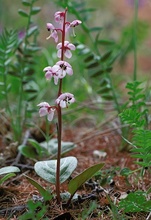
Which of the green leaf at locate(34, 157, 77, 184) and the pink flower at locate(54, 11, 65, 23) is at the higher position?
the pink flower at locate(54, 11, 65, 23)

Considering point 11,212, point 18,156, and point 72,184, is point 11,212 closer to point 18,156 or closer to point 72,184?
point 72,184

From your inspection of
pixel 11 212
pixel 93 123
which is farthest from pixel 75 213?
pixel 93 123

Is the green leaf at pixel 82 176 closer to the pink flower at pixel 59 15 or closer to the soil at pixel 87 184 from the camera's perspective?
the soil at pixel 87 184

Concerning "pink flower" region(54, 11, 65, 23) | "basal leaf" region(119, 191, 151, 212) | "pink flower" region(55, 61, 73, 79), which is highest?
"pink flower" region(54, 11, 65, 23)

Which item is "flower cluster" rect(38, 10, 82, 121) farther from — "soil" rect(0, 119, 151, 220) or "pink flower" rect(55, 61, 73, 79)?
"soil" rect(0, 119, 151, 220)

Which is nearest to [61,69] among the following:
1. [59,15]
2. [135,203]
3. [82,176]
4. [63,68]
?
[63,68]

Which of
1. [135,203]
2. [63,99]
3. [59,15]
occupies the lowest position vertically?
[135,203]

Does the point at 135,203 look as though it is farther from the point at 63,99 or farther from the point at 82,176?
the point at 63,99

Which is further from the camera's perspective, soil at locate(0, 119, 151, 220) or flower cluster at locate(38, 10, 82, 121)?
soil at locate(0, 119, 151, 220)

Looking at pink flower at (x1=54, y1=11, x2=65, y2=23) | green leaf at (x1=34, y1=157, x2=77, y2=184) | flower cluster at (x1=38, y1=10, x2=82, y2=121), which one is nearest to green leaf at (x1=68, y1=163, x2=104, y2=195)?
green leaf at (x1=34, y1=157, x2=77, y2=184)
